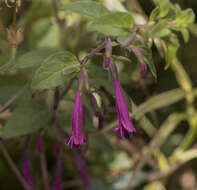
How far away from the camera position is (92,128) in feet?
2.12

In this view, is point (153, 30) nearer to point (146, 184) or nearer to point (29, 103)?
point (29, 103)

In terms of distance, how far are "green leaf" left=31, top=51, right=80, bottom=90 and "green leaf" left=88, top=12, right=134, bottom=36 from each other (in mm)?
59

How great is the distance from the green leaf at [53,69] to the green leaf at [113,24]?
0.06 metres

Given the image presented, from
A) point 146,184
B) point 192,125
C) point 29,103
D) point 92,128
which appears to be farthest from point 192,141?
point 29,103

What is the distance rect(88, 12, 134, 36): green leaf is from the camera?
1.29ft

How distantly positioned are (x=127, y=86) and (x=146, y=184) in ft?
1.11

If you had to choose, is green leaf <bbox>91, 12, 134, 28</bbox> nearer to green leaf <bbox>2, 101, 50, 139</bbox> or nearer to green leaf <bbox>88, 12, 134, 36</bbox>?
green leaf <bbox>88, 12, 134, 36</bbox>

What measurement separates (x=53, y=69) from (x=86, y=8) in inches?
3.8

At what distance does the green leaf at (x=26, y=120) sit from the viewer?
0.55m

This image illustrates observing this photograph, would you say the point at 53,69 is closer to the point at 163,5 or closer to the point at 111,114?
the point at 163,5

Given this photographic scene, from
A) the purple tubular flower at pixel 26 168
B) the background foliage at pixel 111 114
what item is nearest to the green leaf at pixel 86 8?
the background foliage at pixel 111 114

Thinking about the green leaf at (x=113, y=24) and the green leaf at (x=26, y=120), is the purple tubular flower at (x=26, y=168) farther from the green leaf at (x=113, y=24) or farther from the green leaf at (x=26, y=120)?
the green leaf at (x=113, y=24)

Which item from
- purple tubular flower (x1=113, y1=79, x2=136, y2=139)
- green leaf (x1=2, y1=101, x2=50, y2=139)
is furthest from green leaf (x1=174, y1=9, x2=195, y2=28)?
green leaf (x1=2, y1=101, x2=50, y2=139)

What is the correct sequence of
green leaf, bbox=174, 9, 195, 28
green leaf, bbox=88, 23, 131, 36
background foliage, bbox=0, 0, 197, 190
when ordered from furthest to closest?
background foliage, bbox=0, 0, 197, 190
green leaf, bbox=174, 9, 195, 28
green leaf, bbox=88, 23, 131, 36
